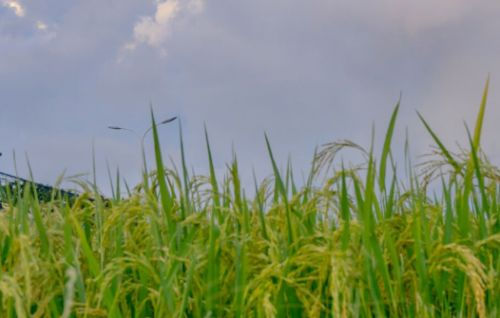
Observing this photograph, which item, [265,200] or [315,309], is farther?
[265,200]

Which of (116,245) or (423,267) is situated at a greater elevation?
(116,245)

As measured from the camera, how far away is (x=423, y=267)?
3133 millimetres

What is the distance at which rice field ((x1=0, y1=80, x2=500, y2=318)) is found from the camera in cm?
298

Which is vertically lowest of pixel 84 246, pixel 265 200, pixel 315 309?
pixel 315 309

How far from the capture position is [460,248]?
272 cm

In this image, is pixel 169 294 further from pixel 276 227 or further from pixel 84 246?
pixel 276 227

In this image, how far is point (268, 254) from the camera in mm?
3275

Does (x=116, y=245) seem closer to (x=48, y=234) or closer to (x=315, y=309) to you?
(x=48, y=234)

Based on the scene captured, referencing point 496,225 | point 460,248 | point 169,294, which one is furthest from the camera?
point 496,225

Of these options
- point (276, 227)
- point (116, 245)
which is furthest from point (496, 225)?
point (116, 245)

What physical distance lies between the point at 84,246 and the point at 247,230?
2.76 ft

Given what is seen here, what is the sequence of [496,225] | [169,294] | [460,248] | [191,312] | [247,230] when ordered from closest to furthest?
[460,248] < [169,294] < [191,312] < [247,230] < [496,225]

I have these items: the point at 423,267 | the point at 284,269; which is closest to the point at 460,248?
the point at 423,267

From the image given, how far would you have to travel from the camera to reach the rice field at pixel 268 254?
2.98 m
